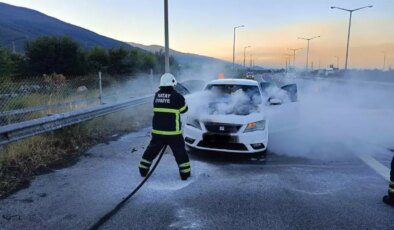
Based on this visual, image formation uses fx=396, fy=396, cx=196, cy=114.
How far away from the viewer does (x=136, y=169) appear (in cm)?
675

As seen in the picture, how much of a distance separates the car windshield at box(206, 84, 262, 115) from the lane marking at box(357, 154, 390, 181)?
7.58 feet

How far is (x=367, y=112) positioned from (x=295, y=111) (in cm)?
681

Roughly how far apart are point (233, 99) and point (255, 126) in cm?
129

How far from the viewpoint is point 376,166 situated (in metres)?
7.21

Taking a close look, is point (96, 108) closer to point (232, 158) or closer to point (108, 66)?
point (232, 158)

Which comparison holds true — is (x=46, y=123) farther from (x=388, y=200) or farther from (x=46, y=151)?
(x=388, y=200)

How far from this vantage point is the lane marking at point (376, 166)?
6641 millimetres

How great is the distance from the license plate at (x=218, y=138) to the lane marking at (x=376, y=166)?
8.25 feet

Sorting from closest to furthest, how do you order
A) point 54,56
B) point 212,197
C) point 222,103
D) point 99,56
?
point 212,197 → point 222,103 → point 54,56 → point 99,56

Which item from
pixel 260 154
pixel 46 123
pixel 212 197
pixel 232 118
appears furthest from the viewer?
pixel 260 154

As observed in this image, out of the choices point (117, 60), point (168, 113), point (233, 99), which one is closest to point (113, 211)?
point (168, 113)

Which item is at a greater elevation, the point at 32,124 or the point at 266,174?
the point at 32,124

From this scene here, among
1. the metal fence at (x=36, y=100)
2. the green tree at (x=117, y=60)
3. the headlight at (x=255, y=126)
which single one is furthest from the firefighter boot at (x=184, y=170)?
the green tree at (x=117, y=60)

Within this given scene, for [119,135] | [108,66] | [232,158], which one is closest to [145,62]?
[108,66]
